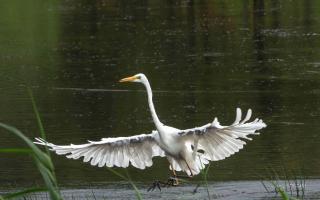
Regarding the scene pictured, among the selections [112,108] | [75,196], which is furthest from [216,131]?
[112,108]

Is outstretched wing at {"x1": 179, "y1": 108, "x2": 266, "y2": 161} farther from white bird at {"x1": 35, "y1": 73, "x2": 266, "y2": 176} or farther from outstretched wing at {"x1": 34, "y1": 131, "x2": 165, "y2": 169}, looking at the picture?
outstretched wing at {"x1": 34, "y1": 131, "x2": 165, "y2": 169}

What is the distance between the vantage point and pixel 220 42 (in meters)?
27.3

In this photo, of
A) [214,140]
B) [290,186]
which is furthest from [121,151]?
[290,186]

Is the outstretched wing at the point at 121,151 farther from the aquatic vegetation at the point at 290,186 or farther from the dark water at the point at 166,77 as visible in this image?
the aquatic vegetation at the point at 290,186

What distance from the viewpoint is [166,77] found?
21.1 metres

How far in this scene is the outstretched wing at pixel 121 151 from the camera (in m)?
10.8

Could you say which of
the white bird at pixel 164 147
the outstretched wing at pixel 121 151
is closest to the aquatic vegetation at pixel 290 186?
the white bird at pixel 164 147

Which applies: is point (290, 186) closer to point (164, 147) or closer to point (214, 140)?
point (214, 140)

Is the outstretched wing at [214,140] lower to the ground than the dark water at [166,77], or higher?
higher

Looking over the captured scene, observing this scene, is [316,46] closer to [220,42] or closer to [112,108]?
[220,42]

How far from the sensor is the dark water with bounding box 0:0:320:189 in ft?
44.8

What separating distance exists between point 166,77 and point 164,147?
10.2 metres

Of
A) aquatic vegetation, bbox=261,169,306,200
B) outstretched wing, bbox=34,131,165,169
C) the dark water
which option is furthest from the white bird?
the dark water

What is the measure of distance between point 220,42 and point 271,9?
918 cm
